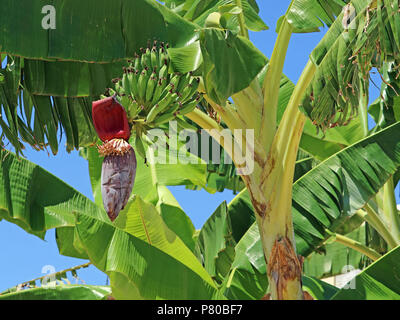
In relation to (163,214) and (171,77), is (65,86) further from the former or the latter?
(163,214)

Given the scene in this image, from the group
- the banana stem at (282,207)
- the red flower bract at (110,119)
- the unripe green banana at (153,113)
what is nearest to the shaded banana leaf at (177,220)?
the banana stem at (282,207)

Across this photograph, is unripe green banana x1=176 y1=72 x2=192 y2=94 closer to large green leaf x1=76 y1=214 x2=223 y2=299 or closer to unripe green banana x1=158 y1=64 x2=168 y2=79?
unripe green banana x1=158 y1=64 x2=168 y2=79

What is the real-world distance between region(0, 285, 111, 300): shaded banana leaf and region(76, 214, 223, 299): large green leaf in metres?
0.60

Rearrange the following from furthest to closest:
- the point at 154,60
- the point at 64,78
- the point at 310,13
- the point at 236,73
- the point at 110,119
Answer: the point at 310,13
the point at 64,78
the point at 236,73
the point at 154,60
the point at 110,119

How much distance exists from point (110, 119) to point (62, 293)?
154 centimetres

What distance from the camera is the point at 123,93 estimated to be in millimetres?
2215

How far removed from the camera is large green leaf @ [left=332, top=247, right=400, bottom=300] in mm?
2432

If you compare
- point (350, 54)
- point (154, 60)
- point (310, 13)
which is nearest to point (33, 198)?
point (154, 60)

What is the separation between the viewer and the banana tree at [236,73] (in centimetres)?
244

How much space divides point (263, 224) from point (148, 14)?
116 cm

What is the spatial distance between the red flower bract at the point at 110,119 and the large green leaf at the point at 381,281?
1278mm

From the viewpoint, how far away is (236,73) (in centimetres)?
255

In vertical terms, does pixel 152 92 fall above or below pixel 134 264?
above

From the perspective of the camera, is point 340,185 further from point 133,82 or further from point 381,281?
point 133,82
